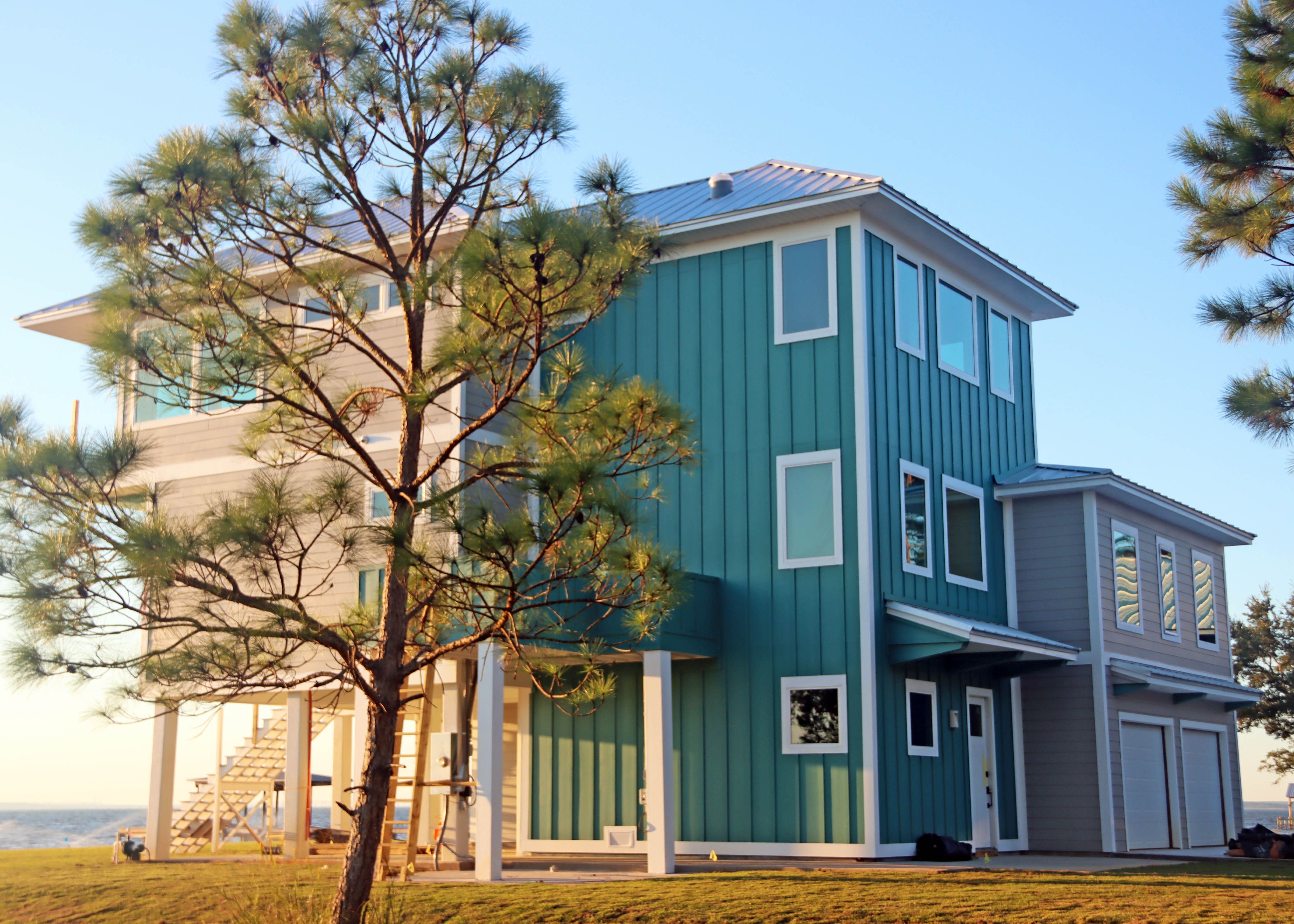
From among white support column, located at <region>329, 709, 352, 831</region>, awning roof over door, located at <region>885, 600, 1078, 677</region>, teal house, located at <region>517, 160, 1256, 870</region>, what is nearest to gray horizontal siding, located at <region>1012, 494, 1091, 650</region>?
teal house, located at <region>517, 160, 1256, 870</region>

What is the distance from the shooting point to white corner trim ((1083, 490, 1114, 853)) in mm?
16625

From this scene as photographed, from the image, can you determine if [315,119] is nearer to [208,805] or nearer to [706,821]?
[706,821]

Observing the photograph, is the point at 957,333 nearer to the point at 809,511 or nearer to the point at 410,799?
the point at 809,511

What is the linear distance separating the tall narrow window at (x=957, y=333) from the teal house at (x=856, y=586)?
0.05 metres

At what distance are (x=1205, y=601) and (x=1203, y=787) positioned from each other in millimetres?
2891

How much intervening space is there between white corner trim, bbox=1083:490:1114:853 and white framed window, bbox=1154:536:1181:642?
2.40 metres

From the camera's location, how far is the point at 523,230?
7.52 metres

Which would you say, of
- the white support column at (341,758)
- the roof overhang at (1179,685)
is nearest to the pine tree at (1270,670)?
the roof overhang at (1179,685)

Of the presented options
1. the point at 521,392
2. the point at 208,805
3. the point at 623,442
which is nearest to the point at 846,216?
the point at 521,392

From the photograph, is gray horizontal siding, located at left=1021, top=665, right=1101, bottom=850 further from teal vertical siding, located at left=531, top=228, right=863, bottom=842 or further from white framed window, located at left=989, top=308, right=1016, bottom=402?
teal vertical siding, located at left=531, top=228, right=863, bottom=842

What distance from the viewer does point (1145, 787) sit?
59.3 feet

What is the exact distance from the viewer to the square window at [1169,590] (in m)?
19.5

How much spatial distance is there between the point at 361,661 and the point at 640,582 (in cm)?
177

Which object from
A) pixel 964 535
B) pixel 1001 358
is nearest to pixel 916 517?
pixel 964 535
